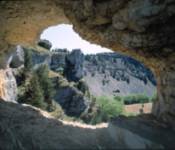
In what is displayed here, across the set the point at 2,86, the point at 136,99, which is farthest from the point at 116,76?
the point at 2,86

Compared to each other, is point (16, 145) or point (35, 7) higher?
point (35, 7)

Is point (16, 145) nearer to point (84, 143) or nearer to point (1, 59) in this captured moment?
point (84, 143)

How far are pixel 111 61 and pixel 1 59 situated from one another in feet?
542

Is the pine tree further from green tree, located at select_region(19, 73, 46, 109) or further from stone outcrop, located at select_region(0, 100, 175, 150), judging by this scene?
stone outcrop, located at select_region(0, 100, 175, 150)

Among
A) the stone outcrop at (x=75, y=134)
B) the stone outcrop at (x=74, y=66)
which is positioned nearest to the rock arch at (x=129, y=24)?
the stone outcrop at (x=75, y=134)

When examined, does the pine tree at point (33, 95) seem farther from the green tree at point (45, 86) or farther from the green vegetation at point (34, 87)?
the green tree at point (45, 86)

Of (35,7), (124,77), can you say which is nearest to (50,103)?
(35,7)

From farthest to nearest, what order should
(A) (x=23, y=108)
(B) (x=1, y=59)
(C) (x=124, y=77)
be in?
(C) (x=124, y=77), (B) (x=1, y=59), (A) (x=23, y=108)

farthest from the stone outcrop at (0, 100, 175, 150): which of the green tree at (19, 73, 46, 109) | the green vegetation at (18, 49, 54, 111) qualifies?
the green tree at (19, 73, 46, 109)

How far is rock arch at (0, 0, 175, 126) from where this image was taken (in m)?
9.78

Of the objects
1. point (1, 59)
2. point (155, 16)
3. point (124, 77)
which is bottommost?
point (124, 77)

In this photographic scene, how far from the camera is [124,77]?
171 meters

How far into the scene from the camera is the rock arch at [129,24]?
32.1ft

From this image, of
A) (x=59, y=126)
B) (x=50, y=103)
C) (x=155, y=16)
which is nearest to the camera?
(x=155, y=16)
